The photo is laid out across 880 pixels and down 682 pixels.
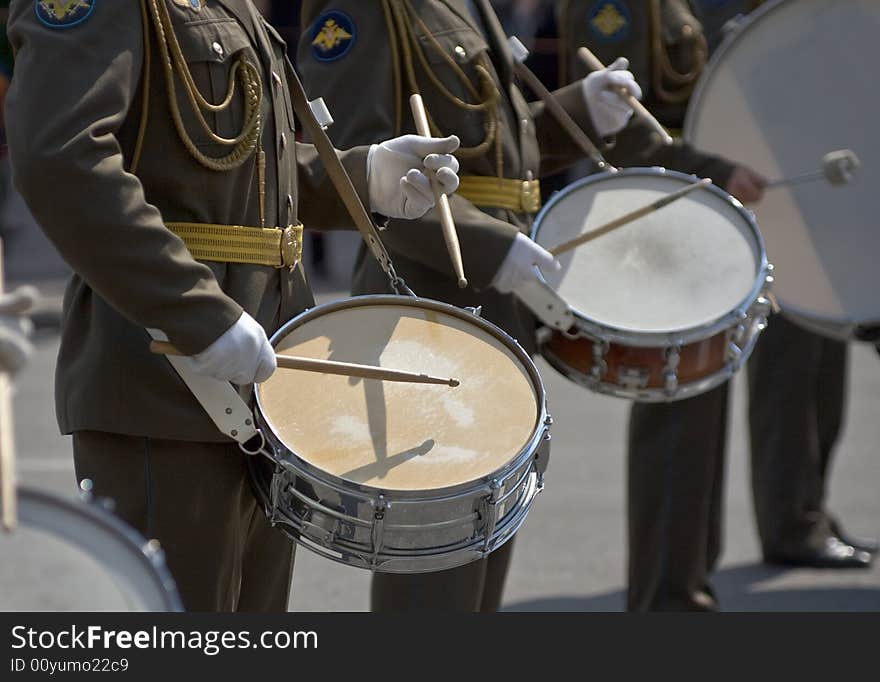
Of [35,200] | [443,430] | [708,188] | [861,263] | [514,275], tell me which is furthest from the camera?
[861,263]

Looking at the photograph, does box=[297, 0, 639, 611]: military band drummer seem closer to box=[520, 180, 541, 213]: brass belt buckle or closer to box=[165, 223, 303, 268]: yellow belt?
box=[520, 180, 541, 213]: brass belt buckle

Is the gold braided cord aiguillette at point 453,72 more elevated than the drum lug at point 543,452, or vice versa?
the gold braided cord aiguillette at point 453,72

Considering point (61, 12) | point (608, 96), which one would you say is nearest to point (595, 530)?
point (608, 96)

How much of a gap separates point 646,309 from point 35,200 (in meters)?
1.40

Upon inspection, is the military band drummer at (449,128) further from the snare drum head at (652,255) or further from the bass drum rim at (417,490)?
the bass drum rim at (417,490)

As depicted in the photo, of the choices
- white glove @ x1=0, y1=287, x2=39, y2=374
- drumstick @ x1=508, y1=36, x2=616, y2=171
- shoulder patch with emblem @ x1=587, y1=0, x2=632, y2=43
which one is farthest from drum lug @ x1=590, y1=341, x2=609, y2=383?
white glove @ x1=0, y1=287, x2=39, y2=374

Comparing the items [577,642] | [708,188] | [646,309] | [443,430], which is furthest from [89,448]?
[708,188]

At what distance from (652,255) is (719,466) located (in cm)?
126

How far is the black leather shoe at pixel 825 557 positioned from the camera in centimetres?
502

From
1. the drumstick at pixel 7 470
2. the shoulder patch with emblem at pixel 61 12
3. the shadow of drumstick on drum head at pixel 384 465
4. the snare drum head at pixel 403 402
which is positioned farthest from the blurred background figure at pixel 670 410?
the drumstick at pixel 7 470

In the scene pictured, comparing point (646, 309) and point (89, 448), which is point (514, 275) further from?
point (89, 448)

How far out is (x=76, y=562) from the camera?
1.94m

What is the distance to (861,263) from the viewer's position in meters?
4.14

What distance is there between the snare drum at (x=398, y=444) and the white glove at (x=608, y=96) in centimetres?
A: 112
